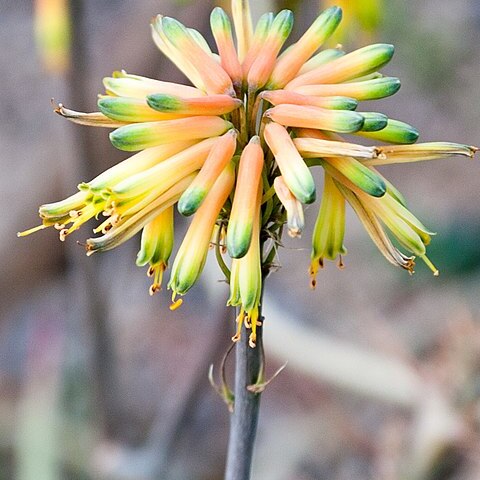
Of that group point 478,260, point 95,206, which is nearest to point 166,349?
point 478,260

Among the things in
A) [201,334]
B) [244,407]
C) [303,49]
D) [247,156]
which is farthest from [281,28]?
[201,334]

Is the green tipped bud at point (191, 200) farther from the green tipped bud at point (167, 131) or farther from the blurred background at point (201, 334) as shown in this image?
the blurred background at point (201, 334)

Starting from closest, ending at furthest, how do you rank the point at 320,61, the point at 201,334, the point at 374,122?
the point at 374,122
the point at 320,61
the point at 201,334

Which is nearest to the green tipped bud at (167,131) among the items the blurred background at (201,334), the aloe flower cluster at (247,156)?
the aloe flower cluster at (247,156)

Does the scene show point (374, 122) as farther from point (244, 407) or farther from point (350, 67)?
point (244, 407)

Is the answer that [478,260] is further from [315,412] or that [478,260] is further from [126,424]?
[126,424]
